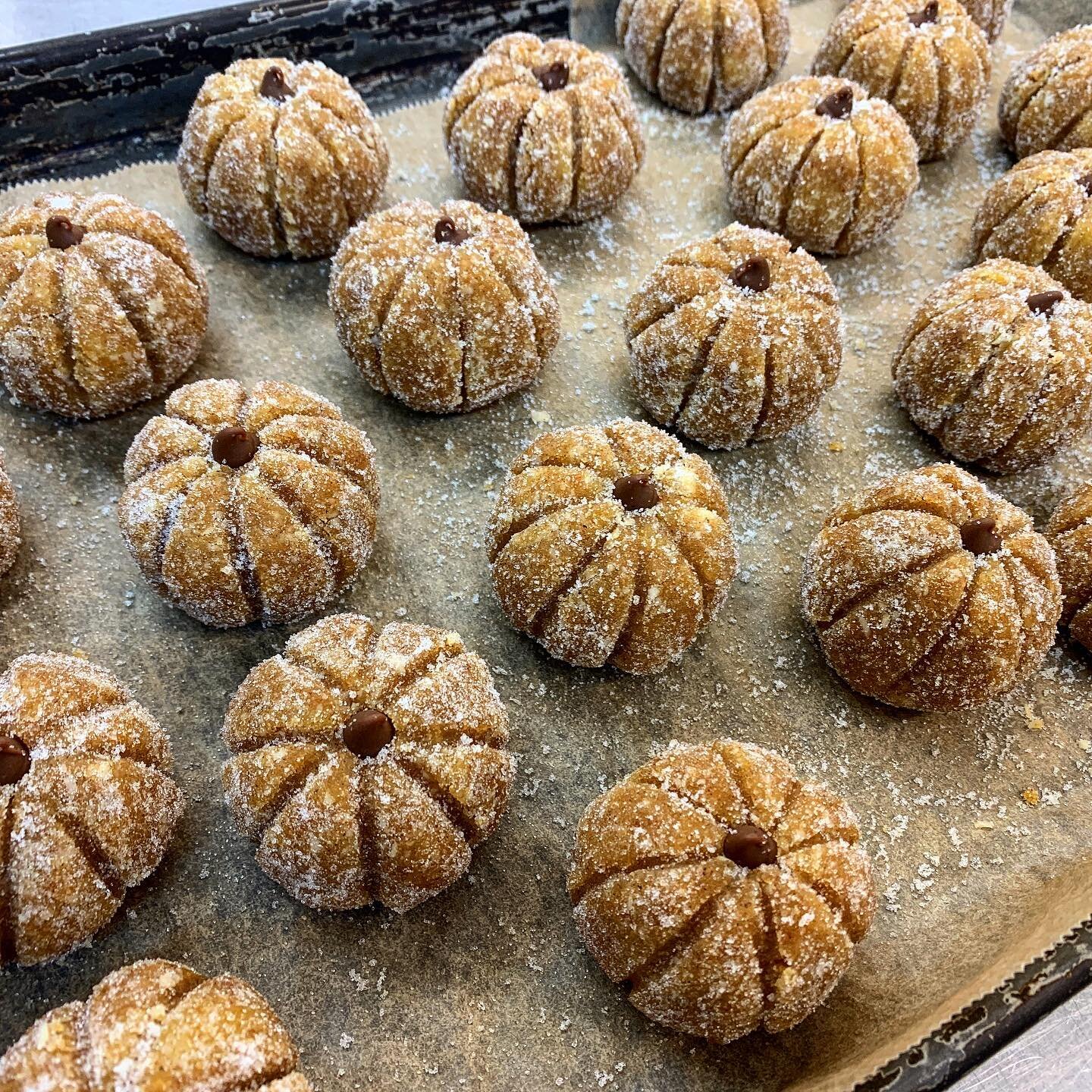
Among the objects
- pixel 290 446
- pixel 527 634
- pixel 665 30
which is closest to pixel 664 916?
pixel 527 634

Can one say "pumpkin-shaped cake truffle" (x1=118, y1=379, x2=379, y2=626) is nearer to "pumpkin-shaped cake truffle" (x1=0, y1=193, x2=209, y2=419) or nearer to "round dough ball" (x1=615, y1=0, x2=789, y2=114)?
"pumpkin-shaped cake truffle" (x1=0, y1=193, x2=209, y2=419)

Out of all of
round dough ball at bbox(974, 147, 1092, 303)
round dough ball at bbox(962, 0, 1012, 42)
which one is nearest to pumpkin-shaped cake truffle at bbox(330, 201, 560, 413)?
round dough ball at bbox(974, 147, 1092, 303)

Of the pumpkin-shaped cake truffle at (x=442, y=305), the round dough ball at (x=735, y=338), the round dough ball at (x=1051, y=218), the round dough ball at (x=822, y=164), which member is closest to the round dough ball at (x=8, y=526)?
the pumpkin-shaped cake truffle at (x=442, y=305)

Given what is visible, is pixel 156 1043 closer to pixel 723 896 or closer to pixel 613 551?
Result: pixel 723 896

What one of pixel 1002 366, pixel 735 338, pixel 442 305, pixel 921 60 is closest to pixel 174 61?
pixel 442 305

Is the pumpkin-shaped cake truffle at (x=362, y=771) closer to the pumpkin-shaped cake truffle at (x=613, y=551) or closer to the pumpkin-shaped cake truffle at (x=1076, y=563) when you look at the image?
the pumpkin-shaped cake truffle at (x=613, y=551)

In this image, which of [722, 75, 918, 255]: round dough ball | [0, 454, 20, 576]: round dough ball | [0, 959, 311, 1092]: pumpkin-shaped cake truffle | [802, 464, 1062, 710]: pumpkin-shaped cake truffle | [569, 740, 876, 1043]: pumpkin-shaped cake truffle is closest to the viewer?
[0, 959, 311, 1092]: pumpkin-shaped cake truffle
